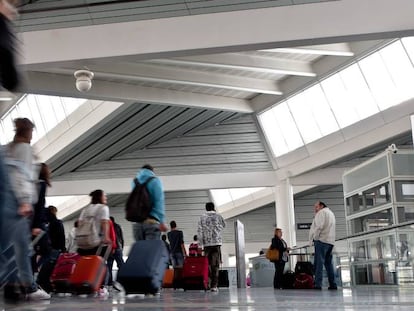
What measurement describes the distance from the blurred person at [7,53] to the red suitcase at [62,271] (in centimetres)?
617

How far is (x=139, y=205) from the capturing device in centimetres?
624

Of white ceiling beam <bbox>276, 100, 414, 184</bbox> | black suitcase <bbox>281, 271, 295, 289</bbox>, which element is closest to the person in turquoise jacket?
black suitcase <bbox>281, 271, 295, 289</bbox>

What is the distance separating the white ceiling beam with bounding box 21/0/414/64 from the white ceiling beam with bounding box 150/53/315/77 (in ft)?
15.9

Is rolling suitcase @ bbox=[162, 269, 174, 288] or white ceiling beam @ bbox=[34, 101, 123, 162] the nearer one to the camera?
rolling suitcase @ bbox=[162, 269, 174, 288]

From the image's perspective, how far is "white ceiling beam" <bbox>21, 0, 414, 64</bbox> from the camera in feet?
38.1

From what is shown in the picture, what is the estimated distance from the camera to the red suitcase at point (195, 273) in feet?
39.6

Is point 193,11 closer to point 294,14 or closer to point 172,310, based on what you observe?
point 294,14

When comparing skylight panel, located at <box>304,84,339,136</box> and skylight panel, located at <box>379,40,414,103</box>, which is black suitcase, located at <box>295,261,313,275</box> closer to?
skylight panel, located at <box>379,40,414,103</box>

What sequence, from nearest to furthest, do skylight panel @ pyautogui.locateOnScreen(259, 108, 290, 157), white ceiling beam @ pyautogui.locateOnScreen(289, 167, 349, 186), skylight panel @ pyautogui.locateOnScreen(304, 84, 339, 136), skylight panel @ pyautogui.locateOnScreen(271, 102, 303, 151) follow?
skylight panel @ pyautogui.locateOnScreen(304, 84, 339, 136)
skylight panel @ pyautogui.locateOnScreen(271, 102, 303, 151)
skylight panel @ pyautogui.locateOnScreen(259, 108, 290, 157)
white ceiling beam @ pyautogui.locateOnScreen(289, 167, 349, 186)

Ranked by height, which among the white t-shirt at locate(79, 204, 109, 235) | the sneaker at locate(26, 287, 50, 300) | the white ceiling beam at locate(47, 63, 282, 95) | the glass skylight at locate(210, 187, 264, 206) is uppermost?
the white ceiling beam at locate(47, 63, 282, 95)

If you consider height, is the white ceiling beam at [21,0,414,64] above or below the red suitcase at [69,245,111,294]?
above

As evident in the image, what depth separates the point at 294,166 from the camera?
25.2m

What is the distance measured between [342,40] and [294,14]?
1181 millimetres

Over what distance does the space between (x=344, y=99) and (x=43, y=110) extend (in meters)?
11.8
